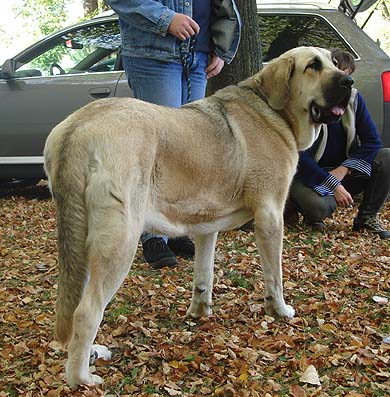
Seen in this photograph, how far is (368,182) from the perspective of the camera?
6.18 m

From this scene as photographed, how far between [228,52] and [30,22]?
23.4 metres

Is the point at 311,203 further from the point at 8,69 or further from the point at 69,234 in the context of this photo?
the point at 8,69

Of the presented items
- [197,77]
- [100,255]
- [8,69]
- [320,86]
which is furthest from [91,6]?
[100,255]

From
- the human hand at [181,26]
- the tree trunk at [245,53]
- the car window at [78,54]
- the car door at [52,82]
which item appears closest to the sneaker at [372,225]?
the tree trunk at [245,53]

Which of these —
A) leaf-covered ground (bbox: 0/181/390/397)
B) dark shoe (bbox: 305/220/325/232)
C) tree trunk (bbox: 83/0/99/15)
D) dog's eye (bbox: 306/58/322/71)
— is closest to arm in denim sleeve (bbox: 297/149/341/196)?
dark shoe (bbox: 305/220/325/232)

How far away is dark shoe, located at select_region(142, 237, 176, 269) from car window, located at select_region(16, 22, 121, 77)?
338 cm

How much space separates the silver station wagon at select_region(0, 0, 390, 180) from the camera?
717 cm

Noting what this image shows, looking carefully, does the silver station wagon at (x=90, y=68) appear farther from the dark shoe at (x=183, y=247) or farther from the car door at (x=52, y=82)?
the dark shoe at (x=183, y=247)

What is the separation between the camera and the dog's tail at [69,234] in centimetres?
278

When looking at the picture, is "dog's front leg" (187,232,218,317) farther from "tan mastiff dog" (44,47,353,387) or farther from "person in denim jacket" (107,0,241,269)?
"person in denim jacket" (107,0,241,269)

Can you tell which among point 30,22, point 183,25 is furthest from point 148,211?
point 30,22

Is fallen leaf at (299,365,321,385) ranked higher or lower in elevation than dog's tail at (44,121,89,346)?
lower

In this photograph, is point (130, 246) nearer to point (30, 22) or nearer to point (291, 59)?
point (291, 59)

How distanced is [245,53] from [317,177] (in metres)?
1.48
